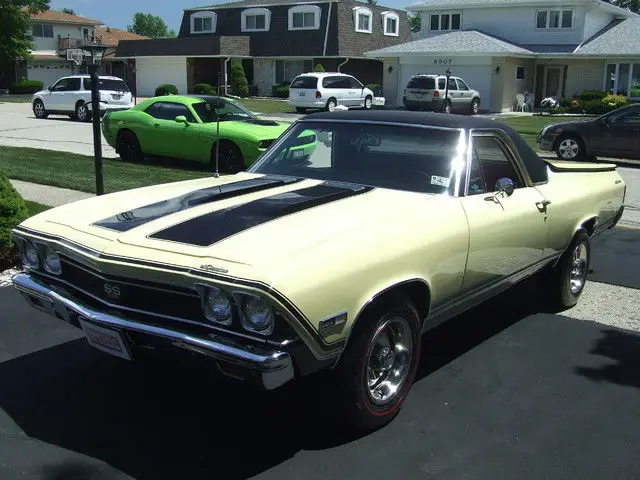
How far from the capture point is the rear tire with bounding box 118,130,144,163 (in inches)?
569

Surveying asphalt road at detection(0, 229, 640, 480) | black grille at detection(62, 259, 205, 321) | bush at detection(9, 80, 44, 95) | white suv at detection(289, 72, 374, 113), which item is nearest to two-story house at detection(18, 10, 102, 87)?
bush at detection(9, 80, 44, 95)

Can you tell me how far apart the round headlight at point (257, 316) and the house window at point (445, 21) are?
3889cm

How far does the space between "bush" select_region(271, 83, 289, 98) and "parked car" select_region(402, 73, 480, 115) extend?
1297cm

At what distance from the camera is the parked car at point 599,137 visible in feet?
52.9

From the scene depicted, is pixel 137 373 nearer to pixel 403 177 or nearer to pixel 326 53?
pixel 403 177

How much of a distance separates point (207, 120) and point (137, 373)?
9607mm

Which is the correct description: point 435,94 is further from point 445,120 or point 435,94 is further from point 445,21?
point 445,120

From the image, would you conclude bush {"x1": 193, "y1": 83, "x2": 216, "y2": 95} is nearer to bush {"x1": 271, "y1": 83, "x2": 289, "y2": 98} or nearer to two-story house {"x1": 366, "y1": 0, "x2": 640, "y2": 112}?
bush {"x1": 271, "y1": 83, "x2": 289, "y2": 98}

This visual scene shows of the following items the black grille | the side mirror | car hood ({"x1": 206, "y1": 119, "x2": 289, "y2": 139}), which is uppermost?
the side mirror

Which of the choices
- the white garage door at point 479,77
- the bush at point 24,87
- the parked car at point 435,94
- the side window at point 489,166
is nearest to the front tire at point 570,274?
the side window at point 489,166

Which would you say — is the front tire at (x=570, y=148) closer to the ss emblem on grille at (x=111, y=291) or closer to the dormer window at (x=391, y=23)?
the ss emblem on grille at (x=111, y=291)

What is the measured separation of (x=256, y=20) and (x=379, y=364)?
45.2 meters

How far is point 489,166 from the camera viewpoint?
518 centimetres

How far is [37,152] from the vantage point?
1529 centimetres
